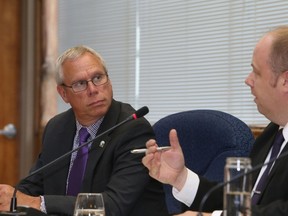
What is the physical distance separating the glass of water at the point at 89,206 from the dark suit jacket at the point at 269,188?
0.48 m

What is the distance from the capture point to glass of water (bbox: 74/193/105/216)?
1713mm

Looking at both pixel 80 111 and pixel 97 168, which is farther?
pixel 80 111

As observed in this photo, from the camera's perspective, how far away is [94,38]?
15.1ft

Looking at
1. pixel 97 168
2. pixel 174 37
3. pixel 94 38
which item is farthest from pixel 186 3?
pixel 97 168

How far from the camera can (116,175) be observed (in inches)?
104

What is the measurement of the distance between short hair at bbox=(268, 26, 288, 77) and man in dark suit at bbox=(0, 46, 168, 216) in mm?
824

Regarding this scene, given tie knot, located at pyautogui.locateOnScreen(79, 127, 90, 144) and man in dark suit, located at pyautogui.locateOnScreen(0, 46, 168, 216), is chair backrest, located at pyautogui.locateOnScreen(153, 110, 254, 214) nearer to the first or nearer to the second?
man in dark suit, located at pyautogui.locateOnScreen(0, 46, 168, 216)

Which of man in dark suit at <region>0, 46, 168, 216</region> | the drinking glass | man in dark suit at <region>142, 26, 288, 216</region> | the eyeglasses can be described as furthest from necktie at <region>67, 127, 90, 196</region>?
the drinking glass

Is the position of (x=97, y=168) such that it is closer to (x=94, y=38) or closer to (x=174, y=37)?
(x=174, y=37)

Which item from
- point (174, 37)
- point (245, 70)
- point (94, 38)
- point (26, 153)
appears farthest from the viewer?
point (26, 153)

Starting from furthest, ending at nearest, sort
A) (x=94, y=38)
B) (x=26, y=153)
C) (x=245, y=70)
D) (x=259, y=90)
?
1. (x=26, y=153)
2. (x=94, y=38)
3. (x=245, y=70)
4. (x=259, y=90)

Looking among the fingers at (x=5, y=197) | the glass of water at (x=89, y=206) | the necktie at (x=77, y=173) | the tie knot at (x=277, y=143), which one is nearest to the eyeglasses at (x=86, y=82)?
the necktie at (x=77, y=173)

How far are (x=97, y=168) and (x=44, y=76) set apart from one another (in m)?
2.26

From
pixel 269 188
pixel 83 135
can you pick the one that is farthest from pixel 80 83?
pixel 269 188
